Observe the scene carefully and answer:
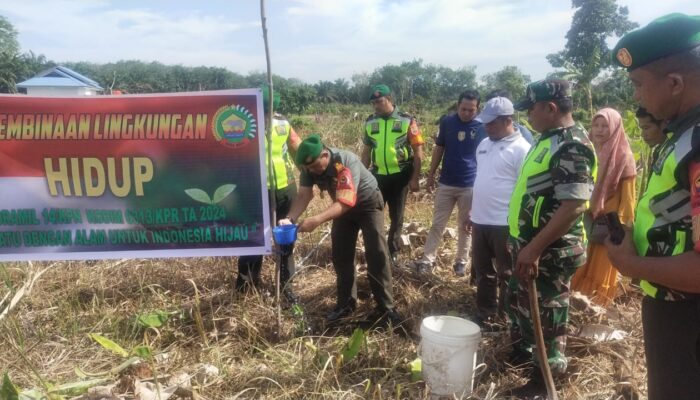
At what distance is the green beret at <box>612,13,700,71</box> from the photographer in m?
1.28

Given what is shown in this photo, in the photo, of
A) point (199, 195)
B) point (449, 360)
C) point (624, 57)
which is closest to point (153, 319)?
point (199, 195)

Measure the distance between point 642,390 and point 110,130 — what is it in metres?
3.54

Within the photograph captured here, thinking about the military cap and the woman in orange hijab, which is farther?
the woman in orange hijab

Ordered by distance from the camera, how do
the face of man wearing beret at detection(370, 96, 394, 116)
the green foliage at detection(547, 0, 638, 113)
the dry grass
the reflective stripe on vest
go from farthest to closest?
the green foliage at detection(547, 0, 638, 113) < the face of man wearing beret at detection(370, 96, 394, 116) < the dry grass < the reflective stripe on vest

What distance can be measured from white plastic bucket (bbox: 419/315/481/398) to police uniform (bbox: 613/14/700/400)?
43.7 inches

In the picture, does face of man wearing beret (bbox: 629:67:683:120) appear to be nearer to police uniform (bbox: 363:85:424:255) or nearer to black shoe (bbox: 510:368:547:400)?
black shoe (bbox: 510:368:547:400)

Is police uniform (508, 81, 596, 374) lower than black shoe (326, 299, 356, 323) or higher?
higher

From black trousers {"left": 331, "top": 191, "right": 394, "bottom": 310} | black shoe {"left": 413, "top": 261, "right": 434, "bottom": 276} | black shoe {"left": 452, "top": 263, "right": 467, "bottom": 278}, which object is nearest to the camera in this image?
black trousers {"left": 331, "top": 191, "right": 394, "bottom": 310}

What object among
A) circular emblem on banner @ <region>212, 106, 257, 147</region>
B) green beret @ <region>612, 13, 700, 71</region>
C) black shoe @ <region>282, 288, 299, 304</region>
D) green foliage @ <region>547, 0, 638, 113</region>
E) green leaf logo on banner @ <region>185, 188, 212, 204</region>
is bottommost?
black shoe @ <region>282, 288, 299, 304</region>

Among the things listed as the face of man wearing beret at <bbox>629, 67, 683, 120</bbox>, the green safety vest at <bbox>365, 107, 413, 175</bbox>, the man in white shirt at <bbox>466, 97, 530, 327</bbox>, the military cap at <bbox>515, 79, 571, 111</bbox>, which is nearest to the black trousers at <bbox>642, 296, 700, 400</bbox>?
the face of man wearing beret at <bbox>629, 67, 683, 120</bbox>

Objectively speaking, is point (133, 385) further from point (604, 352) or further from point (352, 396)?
point (604, 352)

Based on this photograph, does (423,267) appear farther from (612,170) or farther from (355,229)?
(612,170)

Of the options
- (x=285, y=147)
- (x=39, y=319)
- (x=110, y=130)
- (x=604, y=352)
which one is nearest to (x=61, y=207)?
(x=110, y=130)

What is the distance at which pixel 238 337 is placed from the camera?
3.25m
